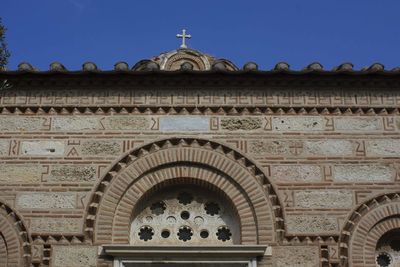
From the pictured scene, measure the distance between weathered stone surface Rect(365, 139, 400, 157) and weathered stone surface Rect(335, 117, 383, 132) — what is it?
26cm

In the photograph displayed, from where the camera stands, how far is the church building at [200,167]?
10539 mm

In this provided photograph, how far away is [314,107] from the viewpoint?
11555mm

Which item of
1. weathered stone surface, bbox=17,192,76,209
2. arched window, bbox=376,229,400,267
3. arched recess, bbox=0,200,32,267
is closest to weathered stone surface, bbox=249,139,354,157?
arched window, bbox=376,229,400,267

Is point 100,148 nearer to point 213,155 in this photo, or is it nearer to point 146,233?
point 146,233

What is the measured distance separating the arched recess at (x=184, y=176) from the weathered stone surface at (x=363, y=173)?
120cm

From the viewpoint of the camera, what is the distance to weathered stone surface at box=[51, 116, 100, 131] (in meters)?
11.4

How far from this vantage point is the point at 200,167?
36.6 ft

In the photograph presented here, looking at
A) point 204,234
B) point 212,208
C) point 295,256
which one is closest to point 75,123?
point 212,208

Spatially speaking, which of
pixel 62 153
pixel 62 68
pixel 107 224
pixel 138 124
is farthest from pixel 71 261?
pixel 62 68

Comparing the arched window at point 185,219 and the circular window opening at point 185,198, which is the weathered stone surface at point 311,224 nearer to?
the arched window at point 185,219

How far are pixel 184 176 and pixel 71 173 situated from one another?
1923mm

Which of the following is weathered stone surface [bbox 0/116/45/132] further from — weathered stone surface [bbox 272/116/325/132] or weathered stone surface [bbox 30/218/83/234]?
weathered stone surface [bbox 272/116/325/132]

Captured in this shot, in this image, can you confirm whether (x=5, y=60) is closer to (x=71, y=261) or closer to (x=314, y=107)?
(x=71, y=261)

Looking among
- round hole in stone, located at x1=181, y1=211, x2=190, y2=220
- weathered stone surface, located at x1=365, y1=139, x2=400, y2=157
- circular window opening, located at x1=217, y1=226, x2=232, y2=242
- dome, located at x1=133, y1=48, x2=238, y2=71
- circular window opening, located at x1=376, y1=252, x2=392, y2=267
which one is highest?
dome, located at x1=133, y1=48, x2=238, y2=71
